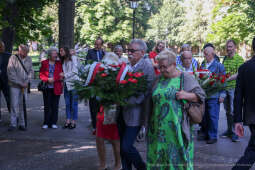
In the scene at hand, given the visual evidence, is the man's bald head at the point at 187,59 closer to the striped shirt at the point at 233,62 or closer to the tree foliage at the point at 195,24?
the striped shirt at the point at 233,62

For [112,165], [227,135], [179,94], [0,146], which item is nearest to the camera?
[179,94]

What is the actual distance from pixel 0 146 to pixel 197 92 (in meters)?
4.61

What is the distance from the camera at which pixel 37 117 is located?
10117mm

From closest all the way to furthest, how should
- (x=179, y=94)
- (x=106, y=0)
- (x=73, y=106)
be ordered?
(x=179, y=94), (x=73, y=106), (x=106, y=0)

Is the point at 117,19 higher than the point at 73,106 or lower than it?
higher

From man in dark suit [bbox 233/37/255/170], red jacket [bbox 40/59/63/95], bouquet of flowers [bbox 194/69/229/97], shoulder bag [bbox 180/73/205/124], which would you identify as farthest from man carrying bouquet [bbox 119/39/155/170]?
red jacket [bbox 40/59/63/95]

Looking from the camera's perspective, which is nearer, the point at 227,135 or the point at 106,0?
the point at 227,135

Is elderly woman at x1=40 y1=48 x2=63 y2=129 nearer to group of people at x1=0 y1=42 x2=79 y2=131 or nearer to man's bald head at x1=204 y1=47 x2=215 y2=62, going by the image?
group of people at x1=0 y1=42 x2=79 y2=131

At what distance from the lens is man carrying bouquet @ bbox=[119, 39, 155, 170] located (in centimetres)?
443

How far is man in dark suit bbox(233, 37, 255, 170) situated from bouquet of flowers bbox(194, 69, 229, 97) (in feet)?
1.44

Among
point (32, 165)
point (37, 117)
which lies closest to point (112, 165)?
point (32, 165)

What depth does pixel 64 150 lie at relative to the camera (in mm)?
6707

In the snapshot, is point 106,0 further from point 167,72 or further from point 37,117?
point 167,72

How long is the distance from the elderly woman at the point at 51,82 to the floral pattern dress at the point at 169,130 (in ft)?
15.9
